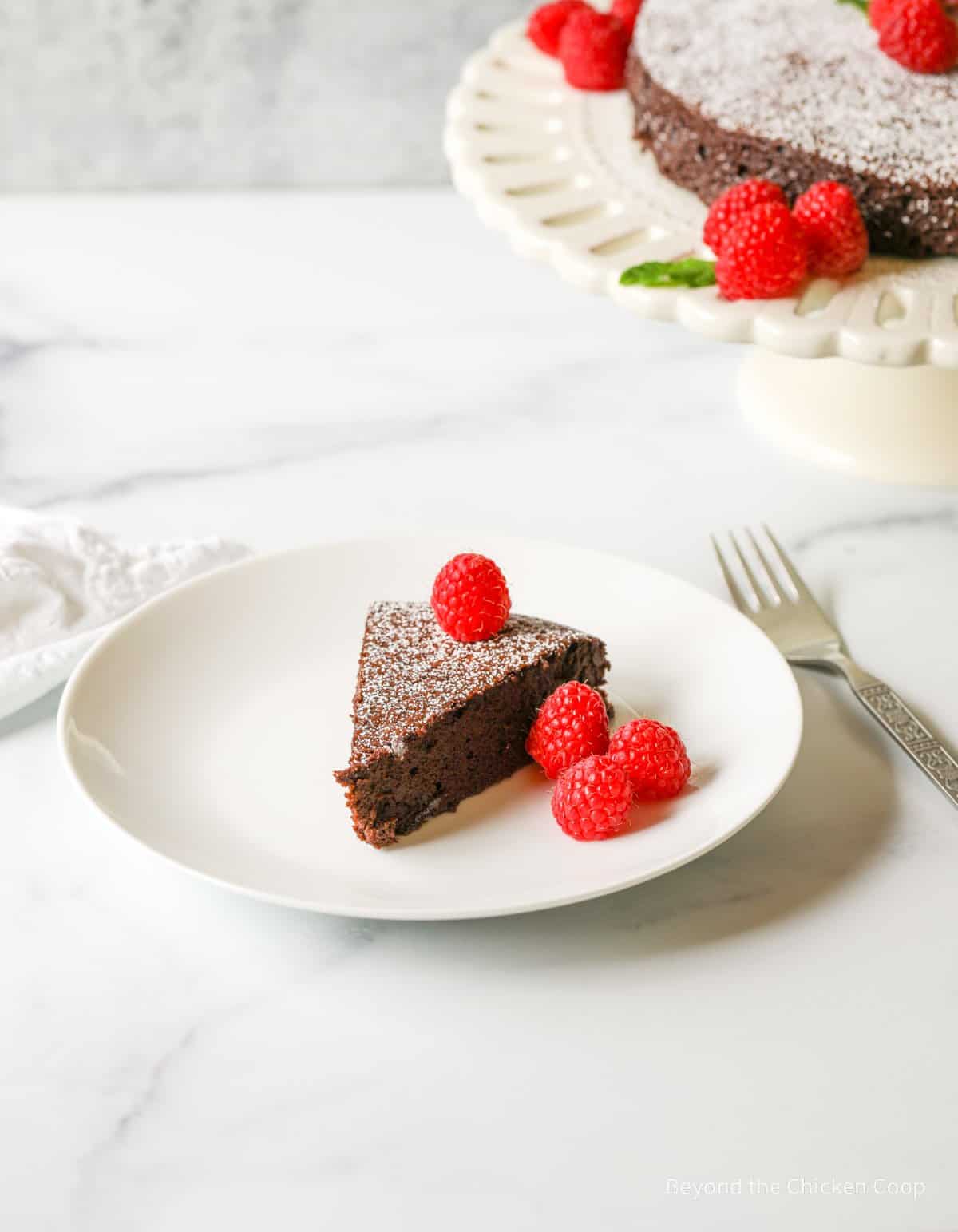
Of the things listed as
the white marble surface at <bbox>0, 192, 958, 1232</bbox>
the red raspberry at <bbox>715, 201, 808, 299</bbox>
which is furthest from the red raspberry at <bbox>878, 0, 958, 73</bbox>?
the white marble surface at <bbox>0, 192, 958, 1232</bbox>

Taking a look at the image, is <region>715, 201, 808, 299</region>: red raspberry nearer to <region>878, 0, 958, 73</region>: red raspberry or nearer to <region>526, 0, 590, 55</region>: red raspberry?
<region>878, 0, 958, 73</region>: red raspberry

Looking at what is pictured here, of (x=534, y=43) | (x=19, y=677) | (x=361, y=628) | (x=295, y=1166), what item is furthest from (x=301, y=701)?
(x=534, y=43)

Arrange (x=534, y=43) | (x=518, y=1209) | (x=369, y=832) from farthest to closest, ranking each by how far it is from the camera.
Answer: (x=534, y=43) < (x=369, y=832) < (x=518, y=1209)

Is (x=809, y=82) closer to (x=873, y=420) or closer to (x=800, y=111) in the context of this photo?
(x=800, y=111)

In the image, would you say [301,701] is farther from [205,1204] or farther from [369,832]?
[205,1204]

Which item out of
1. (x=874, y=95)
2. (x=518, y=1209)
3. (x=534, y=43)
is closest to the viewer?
(x=518, y=1209)

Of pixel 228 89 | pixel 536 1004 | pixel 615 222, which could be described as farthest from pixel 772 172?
pixel 228 89
